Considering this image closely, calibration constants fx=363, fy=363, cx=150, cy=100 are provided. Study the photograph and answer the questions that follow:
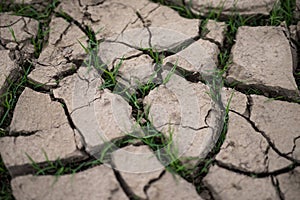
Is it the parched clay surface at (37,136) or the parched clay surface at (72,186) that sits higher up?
the parched clay surface at (37,136)

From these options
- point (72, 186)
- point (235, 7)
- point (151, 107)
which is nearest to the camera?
point (72, 186)

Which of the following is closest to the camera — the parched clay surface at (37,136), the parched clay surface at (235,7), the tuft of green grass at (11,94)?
the parched clay surface at (37,136)

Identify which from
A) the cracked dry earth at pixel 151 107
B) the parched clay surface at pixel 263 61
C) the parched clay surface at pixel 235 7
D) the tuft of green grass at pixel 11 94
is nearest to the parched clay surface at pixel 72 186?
the cracked dry earth at pixel 151 107

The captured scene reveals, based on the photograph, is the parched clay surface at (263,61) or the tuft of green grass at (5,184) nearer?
the tuft of green grass at (5,184)

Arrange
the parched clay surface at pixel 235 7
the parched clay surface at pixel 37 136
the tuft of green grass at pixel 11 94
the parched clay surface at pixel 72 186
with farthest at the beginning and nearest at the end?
the parched clay surface at pixel 235 7 < the tuft of green grass at pixel 11 94 < the parched clay surface at pixel 37 136 < the parched clay surface at pixel 72 186

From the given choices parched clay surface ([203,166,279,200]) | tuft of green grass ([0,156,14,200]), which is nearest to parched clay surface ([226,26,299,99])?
parched clay surface ([203,166,279,200])

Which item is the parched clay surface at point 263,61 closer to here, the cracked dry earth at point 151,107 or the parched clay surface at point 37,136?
the cracked dry earth at point 151,107

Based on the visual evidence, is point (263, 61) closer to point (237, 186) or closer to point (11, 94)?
point (237, 186)

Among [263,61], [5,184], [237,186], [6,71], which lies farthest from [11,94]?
[263,61]
